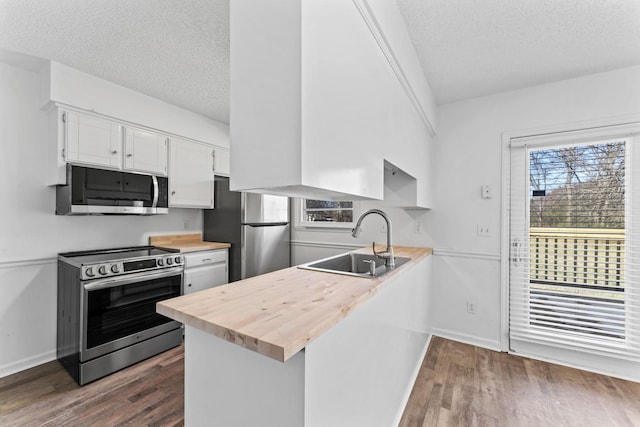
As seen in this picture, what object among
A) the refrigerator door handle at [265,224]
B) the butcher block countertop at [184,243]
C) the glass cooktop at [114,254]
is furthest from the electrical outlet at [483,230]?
the glass cooktop at [114,254]

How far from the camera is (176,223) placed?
339 cm

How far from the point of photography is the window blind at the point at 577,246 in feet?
7.47

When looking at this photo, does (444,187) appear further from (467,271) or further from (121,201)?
(121,201)

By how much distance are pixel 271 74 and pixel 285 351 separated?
88cm

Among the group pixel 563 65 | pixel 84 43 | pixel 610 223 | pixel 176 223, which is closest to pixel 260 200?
pixel 176 223

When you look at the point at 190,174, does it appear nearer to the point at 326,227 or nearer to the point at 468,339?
the point at 326,227

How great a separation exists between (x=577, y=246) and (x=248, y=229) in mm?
3237

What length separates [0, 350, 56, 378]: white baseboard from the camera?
218cm

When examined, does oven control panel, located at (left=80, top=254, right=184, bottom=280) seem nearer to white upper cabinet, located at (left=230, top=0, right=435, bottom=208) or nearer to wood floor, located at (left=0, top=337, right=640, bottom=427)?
wood floor, located at (left=0, top=337, right=640, bottom=427)

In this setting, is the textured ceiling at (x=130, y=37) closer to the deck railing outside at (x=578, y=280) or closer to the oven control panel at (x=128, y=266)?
the oven control panel at (x=128, y=266)

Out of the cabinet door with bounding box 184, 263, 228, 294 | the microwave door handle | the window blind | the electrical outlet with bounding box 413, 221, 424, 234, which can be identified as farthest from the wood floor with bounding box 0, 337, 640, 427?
the microwave door handle

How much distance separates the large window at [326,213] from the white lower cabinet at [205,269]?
1164 mm

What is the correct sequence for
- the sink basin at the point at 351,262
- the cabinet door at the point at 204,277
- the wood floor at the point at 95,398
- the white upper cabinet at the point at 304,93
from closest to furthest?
the white upper cabinet at the point at 304,93
the wood floor at the point at 95,398
the sink basin at the point at 351,262
the cabinet door at the point at 204,277

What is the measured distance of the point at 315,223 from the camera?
3.76m
